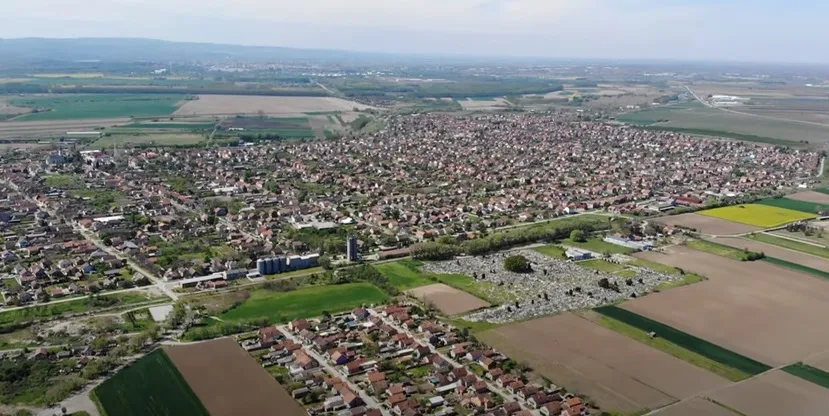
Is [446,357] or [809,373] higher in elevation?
[809,373]

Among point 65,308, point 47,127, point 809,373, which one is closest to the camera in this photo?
point 809,373

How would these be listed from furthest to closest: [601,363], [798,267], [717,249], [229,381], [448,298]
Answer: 1. [717,249]
2. [798,267]
3. [448,298]
4. [601,363]
5. [229,381]

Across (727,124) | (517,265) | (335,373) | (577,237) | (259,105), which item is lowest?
(335,373)

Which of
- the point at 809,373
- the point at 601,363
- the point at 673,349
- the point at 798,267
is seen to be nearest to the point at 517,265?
the point at 673,349

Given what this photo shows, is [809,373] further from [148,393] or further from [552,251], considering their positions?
[148,393]

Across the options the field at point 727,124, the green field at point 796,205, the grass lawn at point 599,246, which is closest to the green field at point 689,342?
the grass lawn at point 599,246

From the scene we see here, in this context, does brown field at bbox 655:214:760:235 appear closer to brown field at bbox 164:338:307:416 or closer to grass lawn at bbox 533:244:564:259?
grass lawn at bbox 533:244:564:259

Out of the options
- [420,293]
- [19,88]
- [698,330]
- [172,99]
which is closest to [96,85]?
[19,88]
